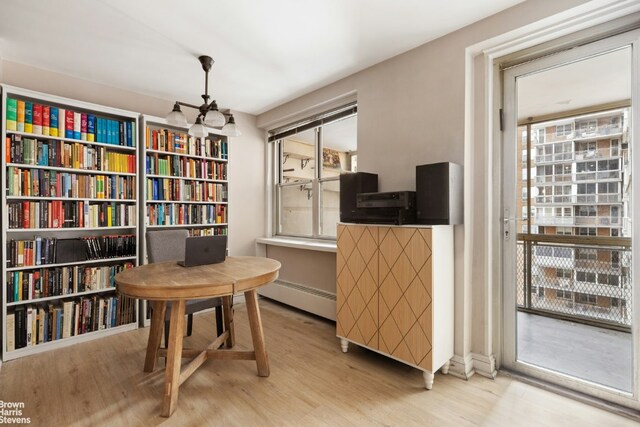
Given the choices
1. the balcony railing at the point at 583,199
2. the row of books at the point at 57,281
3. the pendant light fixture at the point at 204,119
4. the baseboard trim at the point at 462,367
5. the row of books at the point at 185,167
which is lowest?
the baseboard trim at the point at 462,367

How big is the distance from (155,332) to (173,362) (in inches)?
19.6

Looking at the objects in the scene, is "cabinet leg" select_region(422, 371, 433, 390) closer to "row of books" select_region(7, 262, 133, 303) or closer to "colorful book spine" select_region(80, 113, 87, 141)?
"row of books" select_region(7, 262, 133, 303)

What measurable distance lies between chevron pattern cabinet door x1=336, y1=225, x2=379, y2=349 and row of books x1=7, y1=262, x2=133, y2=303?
188 cm

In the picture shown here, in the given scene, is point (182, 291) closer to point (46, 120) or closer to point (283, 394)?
point (283, 394)

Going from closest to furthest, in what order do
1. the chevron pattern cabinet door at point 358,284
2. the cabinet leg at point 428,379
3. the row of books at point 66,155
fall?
the cabinet leg at point 428,379
the chevron pattern cabinet door at point 358,284
the row of books at point 66,155

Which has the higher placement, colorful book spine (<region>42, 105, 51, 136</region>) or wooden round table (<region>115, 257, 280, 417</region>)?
colorful book spine (<region>42, 105, 51, 136</region>)

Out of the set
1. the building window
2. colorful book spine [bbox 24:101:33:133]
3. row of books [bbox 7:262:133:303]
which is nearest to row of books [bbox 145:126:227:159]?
colorful book spine [bbox 24:101:33:133]

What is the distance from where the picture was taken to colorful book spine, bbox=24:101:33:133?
245 centimetres

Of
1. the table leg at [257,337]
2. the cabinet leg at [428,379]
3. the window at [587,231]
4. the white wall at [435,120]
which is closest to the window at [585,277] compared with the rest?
the window at [587,231]

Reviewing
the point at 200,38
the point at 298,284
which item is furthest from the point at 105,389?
the point at 200,38

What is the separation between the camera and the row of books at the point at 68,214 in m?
2.45

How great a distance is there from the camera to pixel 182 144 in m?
3.32

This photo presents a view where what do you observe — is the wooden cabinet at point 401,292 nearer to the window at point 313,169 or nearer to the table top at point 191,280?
the table top at point 191,280

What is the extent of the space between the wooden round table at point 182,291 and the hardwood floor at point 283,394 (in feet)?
0.44
